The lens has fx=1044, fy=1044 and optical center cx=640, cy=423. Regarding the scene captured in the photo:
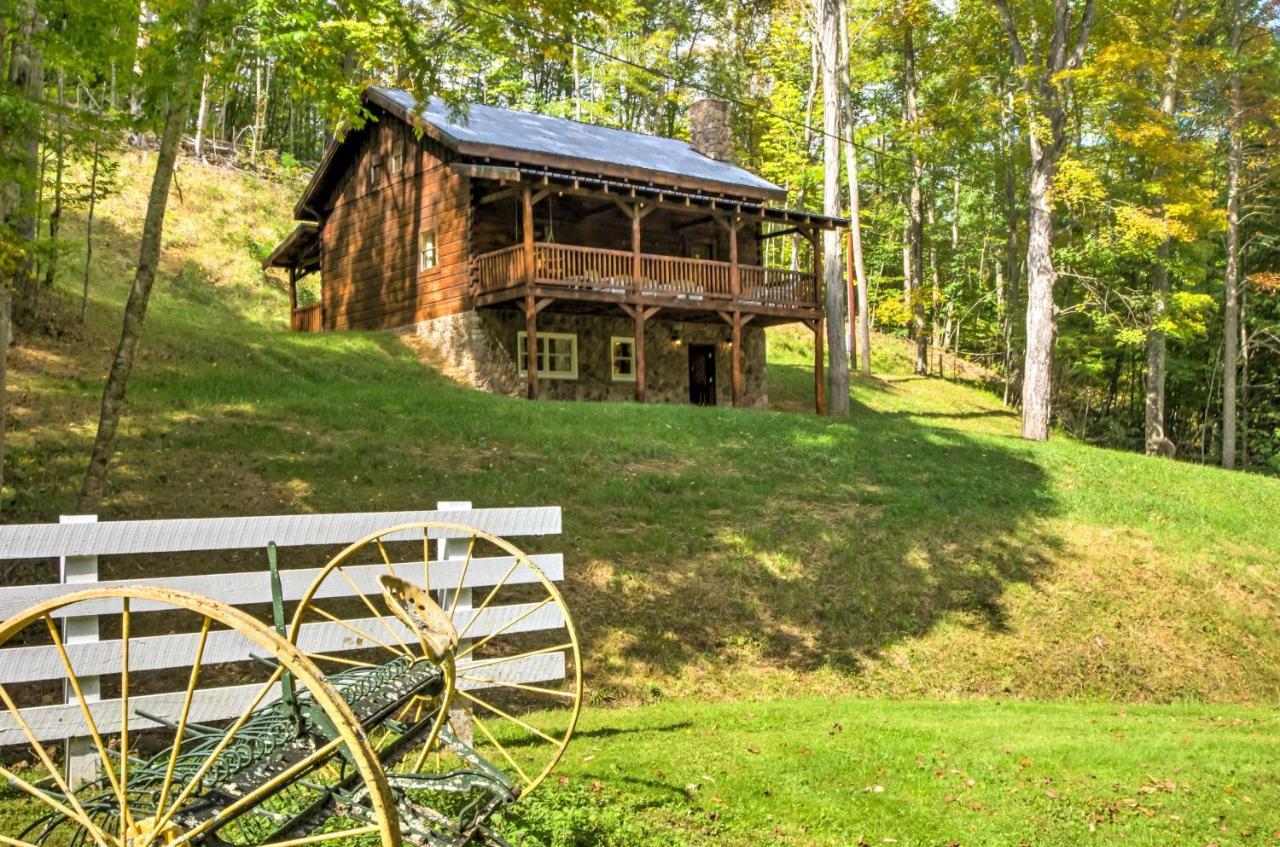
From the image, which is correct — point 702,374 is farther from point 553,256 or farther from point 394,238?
point 394,238

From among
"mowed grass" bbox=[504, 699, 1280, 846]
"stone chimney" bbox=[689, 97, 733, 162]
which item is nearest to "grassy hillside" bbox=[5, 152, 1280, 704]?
"mowed grass" bbox=[504, 699, 1280, 846]

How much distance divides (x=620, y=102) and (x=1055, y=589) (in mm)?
38257

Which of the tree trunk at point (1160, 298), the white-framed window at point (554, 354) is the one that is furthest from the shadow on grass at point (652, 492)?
the tree trunk at point (1160, 298)

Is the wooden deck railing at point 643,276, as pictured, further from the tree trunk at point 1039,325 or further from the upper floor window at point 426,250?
the tree trunk at point 1039,325

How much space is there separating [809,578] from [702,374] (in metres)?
16.5

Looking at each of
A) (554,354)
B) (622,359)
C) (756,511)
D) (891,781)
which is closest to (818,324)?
(622,359)

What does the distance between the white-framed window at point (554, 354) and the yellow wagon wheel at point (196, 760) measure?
18401mm

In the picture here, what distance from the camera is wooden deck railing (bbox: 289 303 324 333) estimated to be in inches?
1196

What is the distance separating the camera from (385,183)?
2806 cm

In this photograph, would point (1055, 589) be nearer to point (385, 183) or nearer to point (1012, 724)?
point (1012, 724)

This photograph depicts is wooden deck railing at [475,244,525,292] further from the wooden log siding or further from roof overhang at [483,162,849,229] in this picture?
roof overhang at [483,162,849,229]

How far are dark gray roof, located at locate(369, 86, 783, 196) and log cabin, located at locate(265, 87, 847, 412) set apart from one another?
101mm

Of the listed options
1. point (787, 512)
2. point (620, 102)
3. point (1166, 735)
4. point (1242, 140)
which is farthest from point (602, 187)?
point (620, 102)

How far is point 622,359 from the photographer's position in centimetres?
2678
